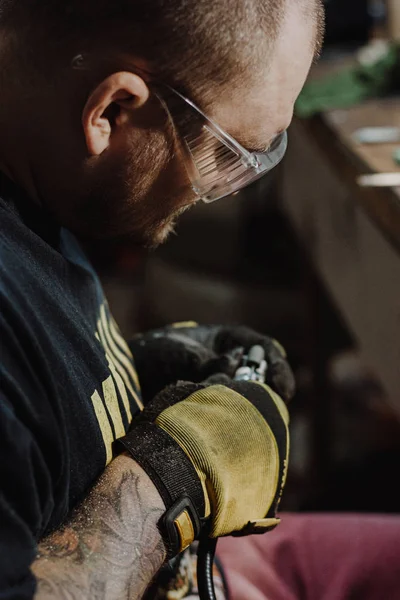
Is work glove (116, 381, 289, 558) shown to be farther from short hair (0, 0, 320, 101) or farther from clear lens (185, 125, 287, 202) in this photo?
short hair (0, 0, 320, 101)

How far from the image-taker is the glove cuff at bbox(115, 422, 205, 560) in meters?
0.77

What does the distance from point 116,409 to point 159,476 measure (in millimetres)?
101

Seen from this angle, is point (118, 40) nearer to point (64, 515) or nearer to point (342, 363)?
point (64, 515)

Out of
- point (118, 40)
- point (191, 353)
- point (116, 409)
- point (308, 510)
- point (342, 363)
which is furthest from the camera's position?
point (342, 363)

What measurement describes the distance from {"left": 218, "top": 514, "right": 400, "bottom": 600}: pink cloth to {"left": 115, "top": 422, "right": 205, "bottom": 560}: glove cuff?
0.67ft

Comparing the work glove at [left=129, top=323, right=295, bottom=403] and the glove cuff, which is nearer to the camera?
the glove cuff

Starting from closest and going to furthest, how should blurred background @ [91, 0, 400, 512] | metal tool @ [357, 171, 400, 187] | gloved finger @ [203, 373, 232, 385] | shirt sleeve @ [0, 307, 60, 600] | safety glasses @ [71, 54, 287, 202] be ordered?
shirt sleeve @ [0, 307, 60, 600] → safety glasses @ [71, 54, 287, 202] → gloved finger @ [203, 373, 232, 385] → metal tool @ [357, 171, 400, 187] → blurred background @ [91, 0, 400, 512]

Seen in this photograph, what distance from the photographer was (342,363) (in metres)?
2.41

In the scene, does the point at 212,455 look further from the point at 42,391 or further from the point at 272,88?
the point at 272,88

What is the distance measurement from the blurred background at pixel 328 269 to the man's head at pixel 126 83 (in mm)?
537

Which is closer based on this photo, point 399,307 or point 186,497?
point 186,497

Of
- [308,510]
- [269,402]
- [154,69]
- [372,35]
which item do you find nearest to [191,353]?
[269,402]

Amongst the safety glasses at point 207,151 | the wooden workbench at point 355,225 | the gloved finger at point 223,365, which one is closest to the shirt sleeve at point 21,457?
the safety glasses at point 207,151

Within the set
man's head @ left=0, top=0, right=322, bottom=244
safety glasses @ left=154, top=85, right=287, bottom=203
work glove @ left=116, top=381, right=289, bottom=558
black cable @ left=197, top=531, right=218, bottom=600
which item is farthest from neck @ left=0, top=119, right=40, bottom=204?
black cable @ left=197, top=531, right=218, bottom=600
